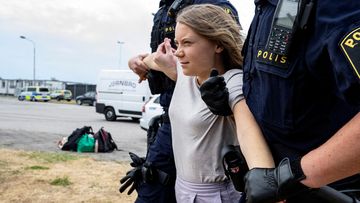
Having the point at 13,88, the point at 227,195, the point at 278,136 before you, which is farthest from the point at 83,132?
the point at 13,88

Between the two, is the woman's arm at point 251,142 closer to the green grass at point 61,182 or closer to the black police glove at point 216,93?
the black police glove at point 216,93

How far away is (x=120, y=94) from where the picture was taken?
15.8 metres

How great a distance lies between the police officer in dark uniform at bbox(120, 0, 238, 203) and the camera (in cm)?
224

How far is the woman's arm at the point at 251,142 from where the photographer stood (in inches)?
48.4

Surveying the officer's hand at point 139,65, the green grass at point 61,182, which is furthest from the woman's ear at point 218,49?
the green grass at point 61,182

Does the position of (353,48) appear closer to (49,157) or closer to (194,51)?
(194,51)

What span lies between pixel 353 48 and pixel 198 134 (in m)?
0.91

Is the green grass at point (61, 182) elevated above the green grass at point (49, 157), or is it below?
above

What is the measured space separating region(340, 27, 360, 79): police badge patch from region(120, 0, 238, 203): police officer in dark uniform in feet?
3.94

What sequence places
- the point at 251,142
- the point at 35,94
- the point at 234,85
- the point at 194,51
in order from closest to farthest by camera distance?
the point at 251,142, the point at 234,85, the point at 194,51, the point at 35,94

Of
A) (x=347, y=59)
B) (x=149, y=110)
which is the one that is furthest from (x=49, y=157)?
(x=347, y=59)

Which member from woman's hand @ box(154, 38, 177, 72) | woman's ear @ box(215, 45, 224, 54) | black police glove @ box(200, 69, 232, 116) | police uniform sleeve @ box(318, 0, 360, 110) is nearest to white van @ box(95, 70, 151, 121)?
woman's hand @ box(154, 38, 177, 72)

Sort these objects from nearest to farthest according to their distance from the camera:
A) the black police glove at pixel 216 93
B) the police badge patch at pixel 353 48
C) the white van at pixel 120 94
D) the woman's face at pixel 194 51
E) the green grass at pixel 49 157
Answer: the police badge patch at pixel 353 48 < the black police glove at pixel 216 93 < the woman's face at pixel 194 51 < the green grass at pixel 49 157 < the white van at pixel 120 94

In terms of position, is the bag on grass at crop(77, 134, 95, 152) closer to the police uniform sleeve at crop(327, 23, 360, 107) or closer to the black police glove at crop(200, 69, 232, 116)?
the black police glove at crop(200, 69, 232, 116)
